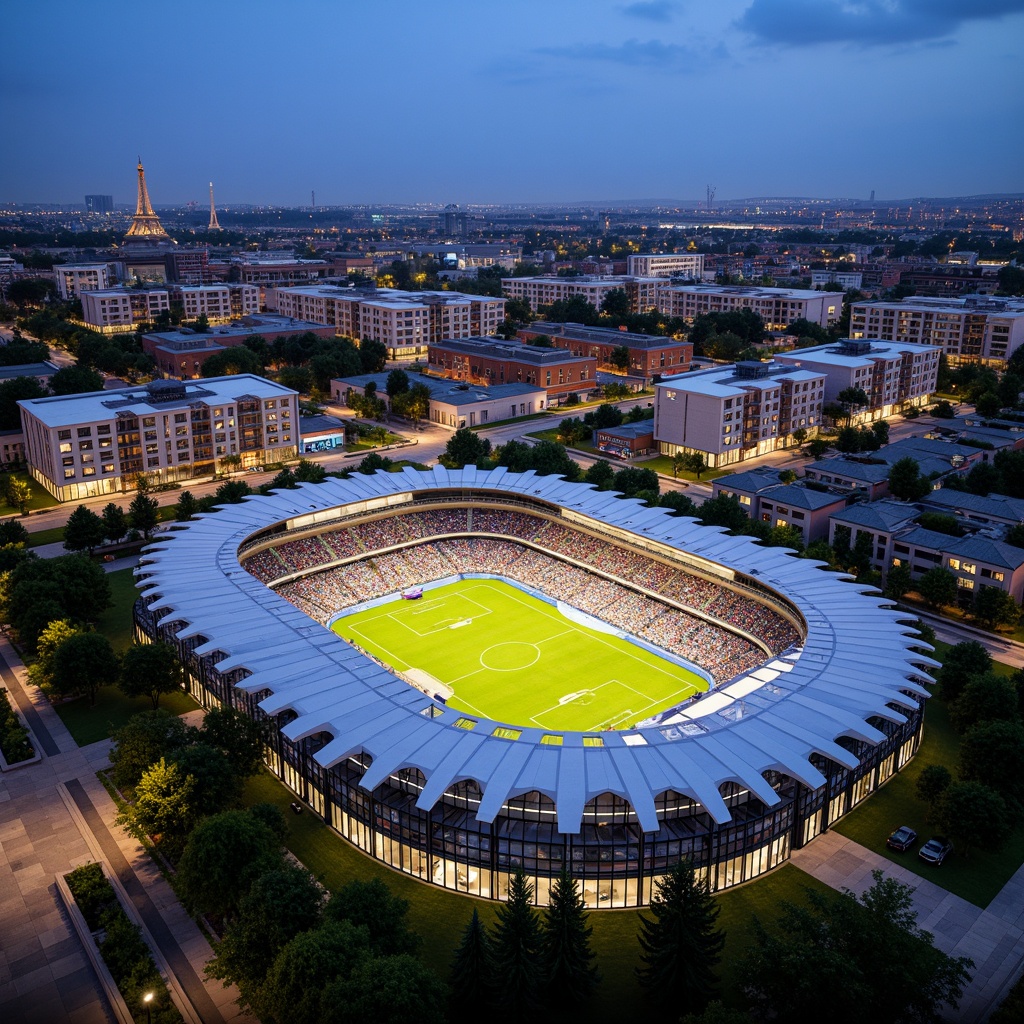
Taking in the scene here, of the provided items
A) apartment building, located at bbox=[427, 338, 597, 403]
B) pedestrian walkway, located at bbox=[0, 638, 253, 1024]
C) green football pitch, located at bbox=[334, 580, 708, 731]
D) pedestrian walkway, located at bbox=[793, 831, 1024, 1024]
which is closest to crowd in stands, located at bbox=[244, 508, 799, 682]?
green football pitch, located at bbox=[334, 580, 708, 731]

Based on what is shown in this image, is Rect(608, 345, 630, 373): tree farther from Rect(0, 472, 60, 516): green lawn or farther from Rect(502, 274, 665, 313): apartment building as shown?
Rect(0, 472, 60, 516): green lawn

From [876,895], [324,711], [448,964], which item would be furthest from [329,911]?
[876,895]

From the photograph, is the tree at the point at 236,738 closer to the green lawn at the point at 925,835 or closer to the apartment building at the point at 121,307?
the green lawn at the point at 925,835

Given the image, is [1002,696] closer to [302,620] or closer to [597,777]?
[597,777]

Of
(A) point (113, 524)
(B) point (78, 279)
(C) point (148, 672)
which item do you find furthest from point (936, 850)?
(B) point (78, 279)

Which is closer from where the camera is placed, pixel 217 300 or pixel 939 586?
pixel 939 586

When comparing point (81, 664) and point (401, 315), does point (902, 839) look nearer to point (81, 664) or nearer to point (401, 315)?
point (81, 664)
